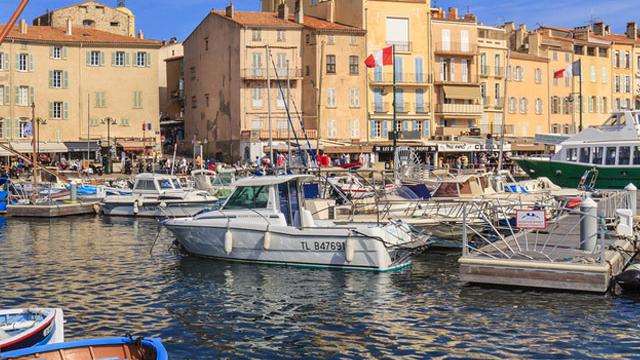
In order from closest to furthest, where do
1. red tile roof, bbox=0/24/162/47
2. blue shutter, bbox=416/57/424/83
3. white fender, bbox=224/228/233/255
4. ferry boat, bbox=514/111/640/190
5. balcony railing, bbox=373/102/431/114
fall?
white fender, bbox=224/228/233/255 → ferry boat, bbox=514/111/640/190 → red tile roof, bbox=0/24/162/47 → balcony railing, bbox=373/102/431/114 → blue shutter, bbox=416/57/424/83

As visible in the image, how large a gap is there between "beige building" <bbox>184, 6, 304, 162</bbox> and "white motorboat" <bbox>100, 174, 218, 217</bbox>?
2274 centimetres

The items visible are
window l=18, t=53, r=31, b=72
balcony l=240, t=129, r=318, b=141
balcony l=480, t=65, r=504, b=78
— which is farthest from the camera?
balcony l=480, t=65, r=504, b=78

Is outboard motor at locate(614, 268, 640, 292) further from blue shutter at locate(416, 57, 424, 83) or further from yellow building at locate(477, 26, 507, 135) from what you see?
yellow building at locate(477, 26, 507, 135)

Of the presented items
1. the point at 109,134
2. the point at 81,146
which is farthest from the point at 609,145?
the point at 81,146

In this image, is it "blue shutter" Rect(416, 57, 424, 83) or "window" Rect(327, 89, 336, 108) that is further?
"blue shutter" Rect(416, 57, 424, 83)

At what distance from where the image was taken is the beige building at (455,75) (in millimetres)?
72062

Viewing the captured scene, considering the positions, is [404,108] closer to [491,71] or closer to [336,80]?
[336,80]

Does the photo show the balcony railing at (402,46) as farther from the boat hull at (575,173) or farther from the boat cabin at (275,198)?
the boat cabin at (275,198)

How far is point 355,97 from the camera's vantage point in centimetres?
6750

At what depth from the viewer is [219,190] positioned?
39.9m

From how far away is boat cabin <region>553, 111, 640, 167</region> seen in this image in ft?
131

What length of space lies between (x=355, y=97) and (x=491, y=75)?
16.2 meters

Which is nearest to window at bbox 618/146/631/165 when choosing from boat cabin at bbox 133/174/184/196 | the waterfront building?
boat cabin at bbox 133/174/184/196

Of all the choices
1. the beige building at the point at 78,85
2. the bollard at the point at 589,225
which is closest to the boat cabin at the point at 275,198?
the bollard at the point at 589,225
